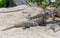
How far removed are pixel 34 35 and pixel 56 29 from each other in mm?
546

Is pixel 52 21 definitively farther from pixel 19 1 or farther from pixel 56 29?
pixel 19 1

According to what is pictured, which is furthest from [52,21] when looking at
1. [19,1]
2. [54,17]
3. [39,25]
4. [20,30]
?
[19,1]

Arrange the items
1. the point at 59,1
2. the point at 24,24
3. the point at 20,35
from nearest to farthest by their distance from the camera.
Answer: the point at 20,35 < the point at 24,24 < the point at 59,1

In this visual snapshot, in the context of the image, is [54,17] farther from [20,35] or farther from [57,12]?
[20,35]

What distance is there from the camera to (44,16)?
4.24 metres

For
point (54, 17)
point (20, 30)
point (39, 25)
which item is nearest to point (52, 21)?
point (54, 17)

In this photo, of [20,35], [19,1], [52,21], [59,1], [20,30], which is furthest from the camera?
[19,1]

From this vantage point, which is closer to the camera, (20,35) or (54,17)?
(20,35)

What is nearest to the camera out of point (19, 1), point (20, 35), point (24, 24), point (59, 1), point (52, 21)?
point (20, 35)

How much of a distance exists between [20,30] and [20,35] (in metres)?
0.32

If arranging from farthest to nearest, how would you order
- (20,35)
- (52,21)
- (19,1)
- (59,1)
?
(19,1) → (59,1) → (52,21) → (20,35)

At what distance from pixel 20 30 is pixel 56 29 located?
634mm

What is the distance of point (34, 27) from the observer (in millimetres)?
3908

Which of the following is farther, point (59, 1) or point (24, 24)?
point (59, 1)
